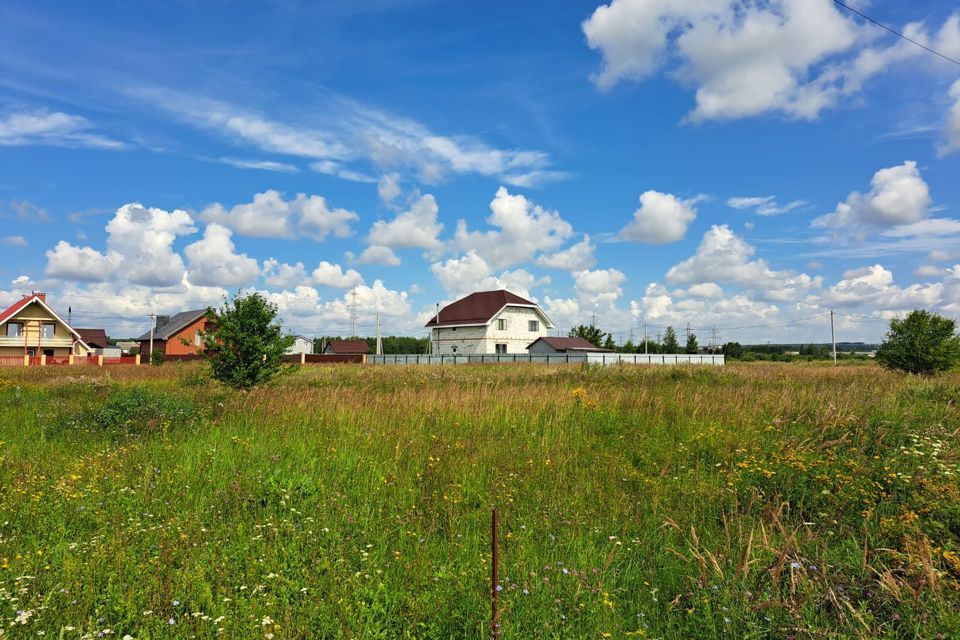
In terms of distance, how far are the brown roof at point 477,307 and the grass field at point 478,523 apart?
1881 inches

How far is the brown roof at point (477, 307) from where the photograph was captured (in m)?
57.1

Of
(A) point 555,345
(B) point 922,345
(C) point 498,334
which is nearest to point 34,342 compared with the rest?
(C) point 498,334

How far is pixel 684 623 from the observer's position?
10.6 feet

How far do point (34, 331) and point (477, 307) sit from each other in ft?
147

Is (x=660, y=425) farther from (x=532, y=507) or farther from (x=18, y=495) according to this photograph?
(x=18, y=495)

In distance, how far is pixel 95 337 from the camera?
269ft

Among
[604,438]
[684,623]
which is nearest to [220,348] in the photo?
[604,438]

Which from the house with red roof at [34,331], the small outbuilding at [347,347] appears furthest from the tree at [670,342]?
the house with red roof at [34,331]

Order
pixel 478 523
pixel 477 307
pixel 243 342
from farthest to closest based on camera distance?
1. pixel 477 307
2. pixel 243 342
3. pixel 478 523

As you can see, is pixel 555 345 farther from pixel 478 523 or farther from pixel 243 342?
pixel 478 523

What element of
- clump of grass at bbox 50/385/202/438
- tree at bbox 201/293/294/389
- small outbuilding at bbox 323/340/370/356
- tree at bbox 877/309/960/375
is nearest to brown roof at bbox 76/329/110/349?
small outbuilding at bbox 323/340/370/356

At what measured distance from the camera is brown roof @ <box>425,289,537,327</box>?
57062 mm

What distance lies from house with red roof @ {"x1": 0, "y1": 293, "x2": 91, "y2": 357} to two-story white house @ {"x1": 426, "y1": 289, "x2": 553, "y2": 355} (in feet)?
125

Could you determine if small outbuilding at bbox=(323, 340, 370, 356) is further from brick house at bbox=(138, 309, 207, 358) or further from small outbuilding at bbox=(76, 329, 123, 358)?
small outbuilding at bbox=(76, 329, 123, 358)
